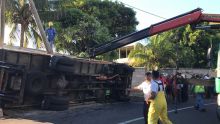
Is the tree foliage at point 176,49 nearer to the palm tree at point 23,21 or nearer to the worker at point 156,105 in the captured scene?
the palm tree at point 23,21

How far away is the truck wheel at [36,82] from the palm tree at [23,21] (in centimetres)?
1152

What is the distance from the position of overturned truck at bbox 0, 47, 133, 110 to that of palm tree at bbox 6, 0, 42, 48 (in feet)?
29.1

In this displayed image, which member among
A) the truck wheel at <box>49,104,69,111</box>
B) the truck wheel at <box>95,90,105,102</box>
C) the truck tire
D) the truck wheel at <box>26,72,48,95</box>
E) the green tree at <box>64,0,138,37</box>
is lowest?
the truck wheel at <box>49,104,69,111</box>

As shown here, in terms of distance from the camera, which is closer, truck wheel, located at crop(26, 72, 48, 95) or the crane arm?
truck wheel, located at crop(26, 72, 48, 95)

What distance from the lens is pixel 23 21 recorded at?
28.9m

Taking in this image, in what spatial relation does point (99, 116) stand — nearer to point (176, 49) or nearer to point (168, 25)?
point (168, 25)

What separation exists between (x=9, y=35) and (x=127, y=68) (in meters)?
10.6

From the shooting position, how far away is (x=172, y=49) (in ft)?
127

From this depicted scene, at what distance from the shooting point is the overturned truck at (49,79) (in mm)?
15219

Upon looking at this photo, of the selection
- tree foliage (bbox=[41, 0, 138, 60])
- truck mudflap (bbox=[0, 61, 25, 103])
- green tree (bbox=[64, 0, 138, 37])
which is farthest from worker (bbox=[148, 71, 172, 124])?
green tree (bbox=[64, 0, 138, 37])

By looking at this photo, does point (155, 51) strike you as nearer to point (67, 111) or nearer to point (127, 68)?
point (127, 68)

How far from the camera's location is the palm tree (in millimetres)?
28188

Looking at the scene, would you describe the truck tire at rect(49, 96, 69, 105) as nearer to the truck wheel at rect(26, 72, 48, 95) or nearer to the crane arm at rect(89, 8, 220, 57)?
the truck wheel at rect(26, 72, 48, 95)

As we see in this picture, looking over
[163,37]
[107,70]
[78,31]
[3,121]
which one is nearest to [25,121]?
[3,121]
